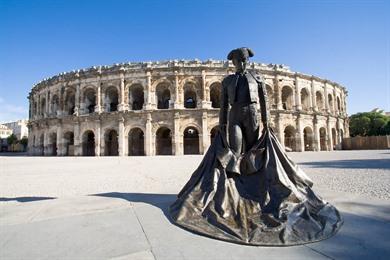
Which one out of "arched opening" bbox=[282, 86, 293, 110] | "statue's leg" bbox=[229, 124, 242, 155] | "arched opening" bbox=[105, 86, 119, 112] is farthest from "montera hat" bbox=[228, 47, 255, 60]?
"arched opening" bbox=[282, 86, 293, 110]

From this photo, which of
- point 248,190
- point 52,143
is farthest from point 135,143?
point 248,190

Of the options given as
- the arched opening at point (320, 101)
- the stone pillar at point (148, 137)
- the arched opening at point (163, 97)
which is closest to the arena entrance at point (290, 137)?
the arched opening at point (320, 101)

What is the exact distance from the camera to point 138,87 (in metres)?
23.0

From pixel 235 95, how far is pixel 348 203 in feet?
8.39

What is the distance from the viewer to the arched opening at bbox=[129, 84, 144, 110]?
22.7 meters

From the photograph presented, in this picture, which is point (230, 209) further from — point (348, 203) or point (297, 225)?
point (348, 203)

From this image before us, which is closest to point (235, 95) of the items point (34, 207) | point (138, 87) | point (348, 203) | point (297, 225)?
point (297, 225)

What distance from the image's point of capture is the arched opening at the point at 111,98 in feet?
75.9

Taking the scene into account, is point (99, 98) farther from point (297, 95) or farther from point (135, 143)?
point (297, 95)

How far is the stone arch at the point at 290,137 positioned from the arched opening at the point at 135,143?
55.1 ft

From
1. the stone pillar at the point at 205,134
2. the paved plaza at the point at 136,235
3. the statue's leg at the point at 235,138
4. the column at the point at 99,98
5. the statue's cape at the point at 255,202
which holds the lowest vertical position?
the paved plaza at the point at 136,235

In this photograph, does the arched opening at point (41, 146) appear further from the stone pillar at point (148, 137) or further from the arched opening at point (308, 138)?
the arched opening at point (308, 138)

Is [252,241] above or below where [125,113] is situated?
below

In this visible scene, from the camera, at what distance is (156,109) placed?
21.6 metres
